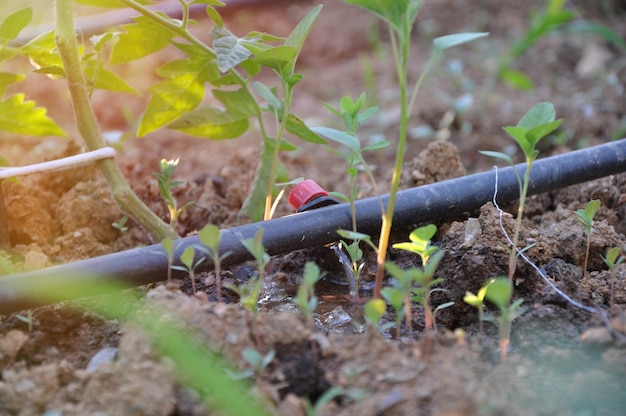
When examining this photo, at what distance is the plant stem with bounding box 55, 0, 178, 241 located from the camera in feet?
4.41

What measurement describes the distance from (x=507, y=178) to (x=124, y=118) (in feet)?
6.16

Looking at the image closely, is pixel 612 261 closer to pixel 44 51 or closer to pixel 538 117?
pixel 538 117

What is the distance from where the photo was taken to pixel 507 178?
151cm

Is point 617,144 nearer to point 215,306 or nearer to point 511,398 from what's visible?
point 511,398

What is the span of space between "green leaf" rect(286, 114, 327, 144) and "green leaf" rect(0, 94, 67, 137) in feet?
1.77

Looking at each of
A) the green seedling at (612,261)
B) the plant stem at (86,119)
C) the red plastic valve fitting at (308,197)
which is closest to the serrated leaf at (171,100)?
the plant stem at (86,119)

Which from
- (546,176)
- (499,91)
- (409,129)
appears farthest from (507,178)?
(499,91)

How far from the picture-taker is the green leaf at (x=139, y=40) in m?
1.48

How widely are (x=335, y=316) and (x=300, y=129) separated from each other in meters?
0.42

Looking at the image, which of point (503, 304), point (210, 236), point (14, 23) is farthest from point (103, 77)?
point (503, 304)

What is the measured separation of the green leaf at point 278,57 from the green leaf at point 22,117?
54cm

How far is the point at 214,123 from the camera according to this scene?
1.58 m

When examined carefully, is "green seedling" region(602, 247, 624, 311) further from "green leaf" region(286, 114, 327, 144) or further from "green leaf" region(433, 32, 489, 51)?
"green leaf" region(286, 114, 327, 144)

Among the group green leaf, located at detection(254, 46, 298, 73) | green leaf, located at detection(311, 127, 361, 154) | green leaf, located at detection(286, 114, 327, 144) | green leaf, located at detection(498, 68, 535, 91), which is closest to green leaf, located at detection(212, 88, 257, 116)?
green leaf, located at detection(286, 114, 327, 144)
